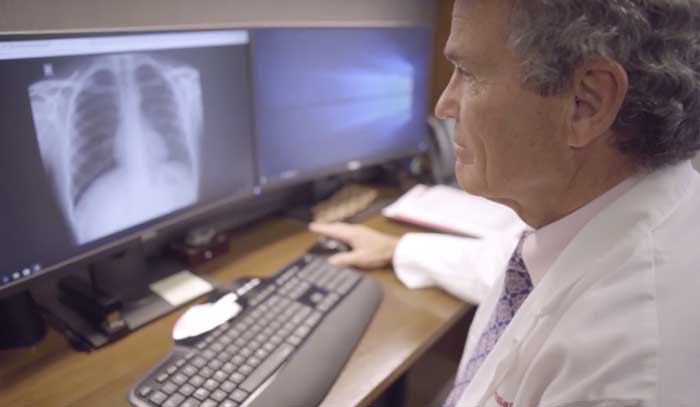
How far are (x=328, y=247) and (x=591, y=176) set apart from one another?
0.67 m

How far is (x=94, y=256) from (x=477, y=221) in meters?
0.95

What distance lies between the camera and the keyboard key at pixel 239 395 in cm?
73

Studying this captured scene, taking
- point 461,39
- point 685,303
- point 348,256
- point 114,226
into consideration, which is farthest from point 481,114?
point 114,226

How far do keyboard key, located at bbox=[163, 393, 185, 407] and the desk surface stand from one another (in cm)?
8

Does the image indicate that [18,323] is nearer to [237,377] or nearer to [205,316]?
[205,316]

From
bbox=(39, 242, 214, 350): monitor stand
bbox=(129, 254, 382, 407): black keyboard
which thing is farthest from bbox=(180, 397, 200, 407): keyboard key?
bbox=(39, 242, 214, 350): monitor stand

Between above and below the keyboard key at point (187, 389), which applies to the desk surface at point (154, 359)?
below

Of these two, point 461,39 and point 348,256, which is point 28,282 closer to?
point 348,256

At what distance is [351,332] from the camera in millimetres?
915

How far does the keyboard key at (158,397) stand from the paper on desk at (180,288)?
11.3 inches

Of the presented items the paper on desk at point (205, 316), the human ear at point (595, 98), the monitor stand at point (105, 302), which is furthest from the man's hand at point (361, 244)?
the human ear at point (595, 98)

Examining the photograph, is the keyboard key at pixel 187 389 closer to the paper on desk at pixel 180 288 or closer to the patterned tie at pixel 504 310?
the paper on desk at pixel 180 288

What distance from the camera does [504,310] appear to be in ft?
3.01

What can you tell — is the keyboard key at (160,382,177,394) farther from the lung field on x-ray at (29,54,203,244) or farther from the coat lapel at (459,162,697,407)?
the coat lapel at (459,162,697,407)
